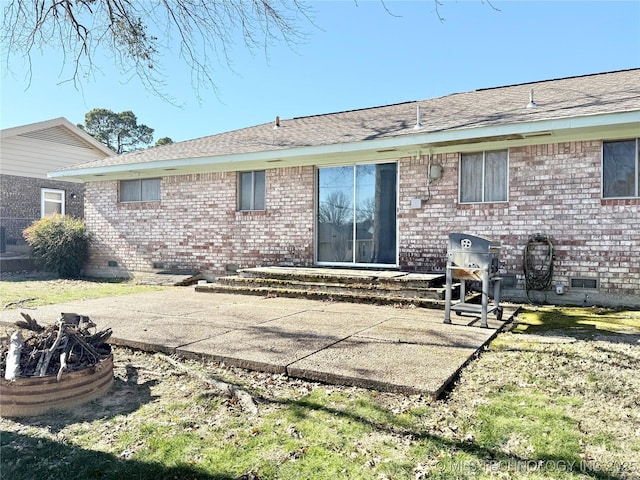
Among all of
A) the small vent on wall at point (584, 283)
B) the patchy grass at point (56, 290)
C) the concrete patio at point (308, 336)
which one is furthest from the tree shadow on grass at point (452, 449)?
the patchy grass at point (56, 290)

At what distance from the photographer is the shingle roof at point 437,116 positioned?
7426 millimetres

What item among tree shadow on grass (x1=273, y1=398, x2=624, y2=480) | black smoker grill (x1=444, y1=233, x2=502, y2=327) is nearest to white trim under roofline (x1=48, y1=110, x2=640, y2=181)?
black smoker grill (x1=444, y1=233, x2=502, y2=327)

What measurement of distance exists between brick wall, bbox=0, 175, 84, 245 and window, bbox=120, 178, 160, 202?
6952 millimetres

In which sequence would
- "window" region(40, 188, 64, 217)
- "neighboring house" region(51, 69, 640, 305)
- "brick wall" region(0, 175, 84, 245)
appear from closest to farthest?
"neighboring house" region(51, 69, 640, 305)
"brick wall" region(0, 175, 84, 245)
"window" region(40, 188, 64, 217)

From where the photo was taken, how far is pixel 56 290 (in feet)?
32.2

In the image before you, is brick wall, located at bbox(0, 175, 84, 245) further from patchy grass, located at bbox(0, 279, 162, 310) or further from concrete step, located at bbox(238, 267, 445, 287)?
concrete step, located at bbox(238, 267, 445, 287)

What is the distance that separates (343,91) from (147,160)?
6684 mm

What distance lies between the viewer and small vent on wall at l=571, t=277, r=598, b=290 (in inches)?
289

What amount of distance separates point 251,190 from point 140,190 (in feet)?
11.6

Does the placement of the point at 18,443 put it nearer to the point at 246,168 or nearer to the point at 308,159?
the point at 308,159

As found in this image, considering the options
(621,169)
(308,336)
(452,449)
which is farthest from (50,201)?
(452,449)

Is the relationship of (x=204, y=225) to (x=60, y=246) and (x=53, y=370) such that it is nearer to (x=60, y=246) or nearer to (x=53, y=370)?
(x=60, y=246)

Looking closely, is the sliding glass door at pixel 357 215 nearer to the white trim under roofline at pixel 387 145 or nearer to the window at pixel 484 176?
the white trim under roofline at pixel 387 145

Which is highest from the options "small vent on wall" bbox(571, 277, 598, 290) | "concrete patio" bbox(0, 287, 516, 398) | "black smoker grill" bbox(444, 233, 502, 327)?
"black smoker grill" bbox(444, 233, 502, 327)
